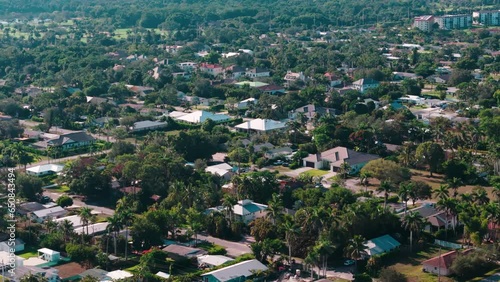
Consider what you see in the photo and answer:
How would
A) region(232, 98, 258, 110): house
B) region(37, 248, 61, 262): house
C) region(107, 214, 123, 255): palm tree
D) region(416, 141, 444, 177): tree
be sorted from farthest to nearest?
region(232, 98, 258, 110): house
region(416, 141, 444, 177): tree
region(107, 214, 123, 255): palm tree
region(37, 248, 61, 262): house

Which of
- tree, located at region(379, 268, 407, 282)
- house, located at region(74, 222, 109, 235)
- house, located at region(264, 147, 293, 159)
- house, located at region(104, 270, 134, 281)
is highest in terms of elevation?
house, located at region(104, 270, 134, 281)

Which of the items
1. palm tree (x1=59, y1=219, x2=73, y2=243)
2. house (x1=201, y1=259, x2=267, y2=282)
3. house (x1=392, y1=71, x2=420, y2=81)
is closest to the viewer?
house (x1=201, y1=259, x2=267, y2=282)

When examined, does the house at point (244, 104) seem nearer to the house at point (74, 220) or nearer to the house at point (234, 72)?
the house at point (234, 72)

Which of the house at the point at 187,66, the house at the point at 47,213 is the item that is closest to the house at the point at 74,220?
the house at the point at 47,213

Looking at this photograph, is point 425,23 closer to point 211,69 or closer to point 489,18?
point 489,18

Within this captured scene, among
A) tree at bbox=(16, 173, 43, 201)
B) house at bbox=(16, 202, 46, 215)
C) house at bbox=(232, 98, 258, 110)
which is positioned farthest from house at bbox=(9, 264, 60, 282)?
house at bbox=(232, 98, 258, 110)

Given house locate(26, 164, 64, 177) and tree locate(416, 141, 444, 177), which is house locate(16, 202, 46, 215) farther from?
tree locate(416, 141, 444, 177)

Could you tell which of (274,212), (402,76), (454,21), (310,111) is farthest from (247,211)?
(454,21)
